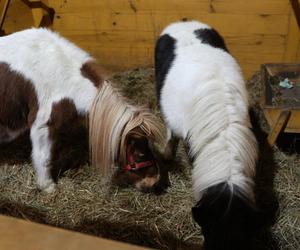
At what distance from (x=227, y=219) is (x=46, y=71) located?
1.67 meters

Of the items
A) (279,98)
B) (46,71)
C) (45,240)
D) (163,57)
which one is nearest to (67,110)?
(46,71)

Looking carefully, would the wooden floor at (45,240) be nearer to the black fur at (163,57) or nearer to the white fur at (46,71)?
the white fur at (46,71)

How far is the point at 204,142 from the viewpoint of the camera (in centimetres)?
211

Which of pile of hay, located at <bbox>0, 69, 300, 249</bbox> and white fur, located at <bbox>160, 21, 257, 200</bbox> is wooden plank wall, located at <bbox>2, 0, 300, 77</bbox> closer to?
white fur, located at <bbox>160, 21, 257, 200</bbox>

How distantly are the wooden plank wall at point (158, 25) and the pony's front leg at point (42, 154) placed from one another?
1.79m

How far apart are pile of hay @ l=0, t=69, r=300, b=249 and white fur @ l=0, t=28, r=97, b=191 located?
0.43m

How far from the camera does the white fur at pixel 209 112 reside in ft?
6.34

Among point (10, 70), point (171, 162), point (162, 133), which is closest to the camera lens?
point (162, 133)

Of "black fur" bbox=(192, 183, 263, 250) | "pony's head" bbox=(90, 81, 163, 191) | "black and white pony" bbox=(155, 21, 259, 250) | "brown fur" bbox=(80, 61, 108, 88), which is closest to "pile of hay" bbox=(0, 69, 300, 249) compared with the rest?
"pony's head" bbox=(90, 81, 163, 191)

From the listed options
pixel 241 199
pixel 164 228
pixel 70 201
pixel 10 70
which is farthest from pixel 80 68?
pixel 241 199

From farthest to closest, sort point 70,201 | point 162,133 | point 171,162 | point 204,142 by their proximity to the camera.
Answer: point 171,162
point 70,201
point 162,133
point 204,142

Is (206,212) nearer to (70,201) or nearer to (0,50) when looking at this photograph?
(70,201)

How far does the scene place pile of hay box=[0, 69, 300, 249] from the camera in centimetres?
241

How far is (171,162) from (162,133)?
Result: 760 millimetres
